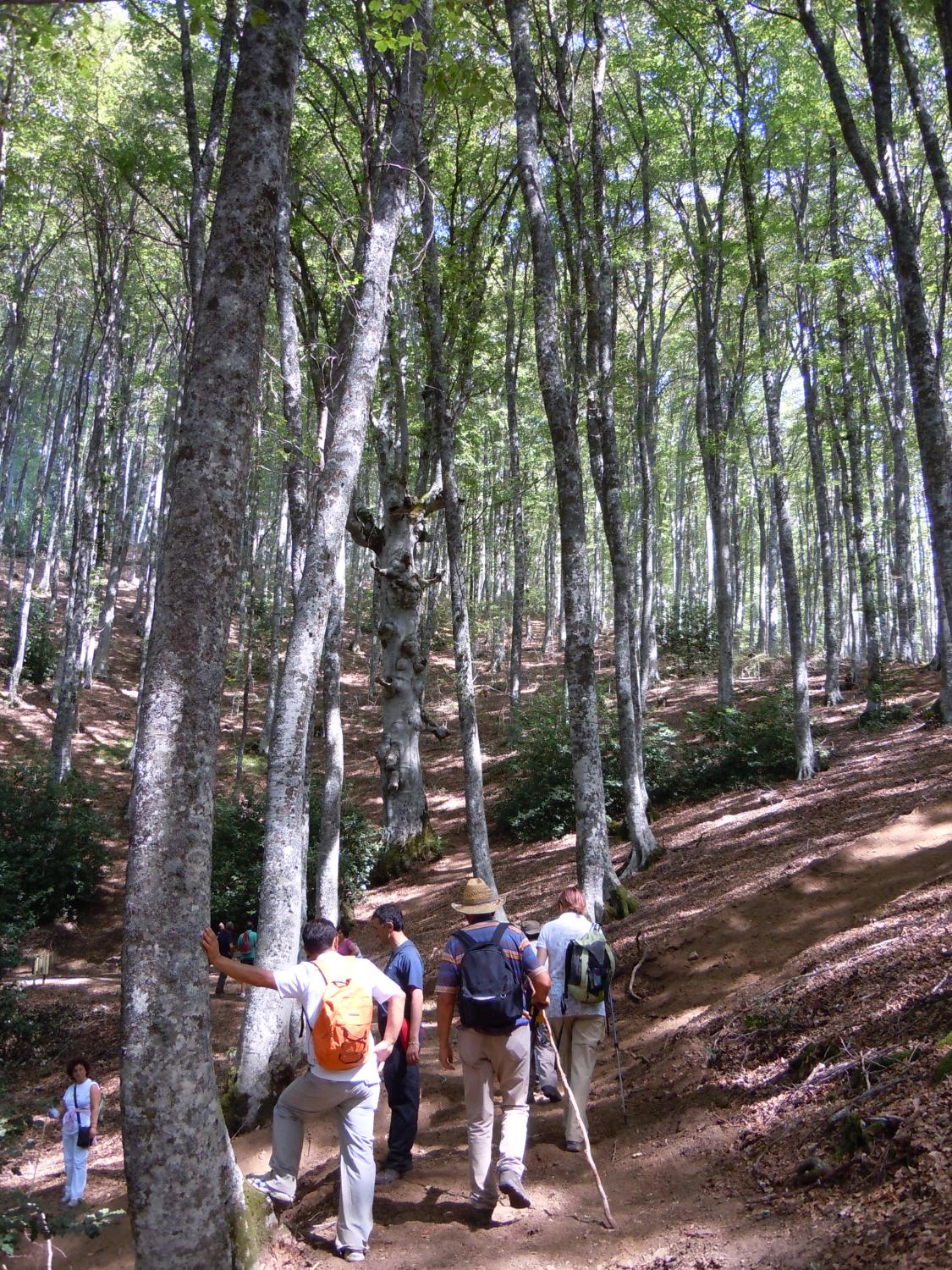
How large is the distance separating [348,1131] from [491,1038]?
35.2 inches

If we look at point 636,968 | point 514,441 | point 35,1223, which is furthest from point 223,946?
point 514,441

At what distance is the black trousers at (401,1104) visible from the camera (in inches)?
196

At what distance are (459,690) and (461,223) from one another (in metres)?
8.55

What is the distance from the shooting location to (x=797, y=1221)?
3408mm

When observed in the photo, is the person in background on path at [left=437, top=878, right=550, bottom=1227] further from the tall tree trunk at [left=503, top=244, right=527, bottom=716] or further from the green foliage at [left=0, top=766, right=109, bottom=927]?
the tall tree trunk at [left=503, top=244, right=527, bottom=716]

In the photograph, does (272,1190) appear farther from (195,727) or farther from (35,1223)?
(195,727)

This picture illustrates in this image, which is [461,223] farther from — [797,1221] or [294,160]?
[797,1221]

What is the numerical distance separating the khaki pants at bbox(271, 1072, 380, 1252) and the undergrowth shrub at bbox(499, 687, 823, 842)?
10.5 m

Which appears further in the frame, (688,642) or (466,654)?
(688,642)

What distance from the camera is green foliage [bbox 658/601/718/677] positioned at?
90.8 feet

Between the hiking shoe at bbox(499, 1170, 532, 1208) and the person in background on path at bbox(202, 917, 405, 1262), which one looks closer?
the person in background on path at bbox(202, 917, 405, 1262)

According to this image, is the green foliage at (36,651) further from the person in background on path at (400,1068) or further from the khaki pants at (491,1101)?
the khaki pants at (491,1101)

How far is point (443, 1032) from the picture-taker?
15.0ft

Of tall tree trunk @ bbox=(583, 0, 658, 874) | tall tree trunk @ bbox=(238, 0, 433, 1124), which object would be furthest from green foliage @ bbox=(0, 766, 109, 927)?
tall tree trunk @ bbox=(583, 0, 658, 874)
